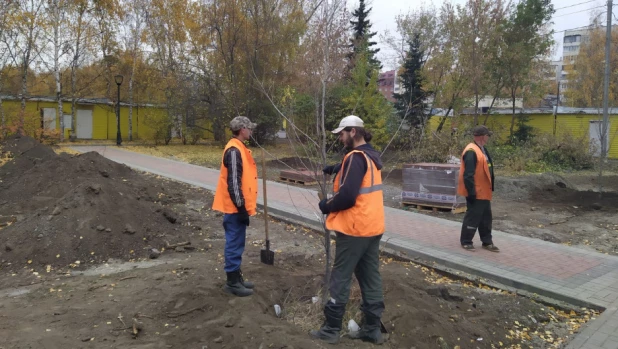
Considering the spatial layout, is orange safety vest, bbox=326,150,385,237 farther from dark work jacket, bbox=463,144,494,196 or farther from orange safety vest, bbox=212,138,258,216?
dark work jacket, bbox=463,144,494,196

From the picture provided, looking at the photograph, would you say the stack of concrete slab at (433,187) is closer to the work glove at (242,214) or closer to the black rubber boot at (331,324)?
the work glove at (242,214)

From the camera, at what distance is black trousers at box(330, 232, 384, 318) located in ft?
12.0

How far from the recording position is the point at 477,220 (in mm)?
6645

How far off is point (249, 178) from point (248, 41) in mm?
21686

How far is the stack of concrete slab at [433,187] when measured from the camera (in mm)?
9562

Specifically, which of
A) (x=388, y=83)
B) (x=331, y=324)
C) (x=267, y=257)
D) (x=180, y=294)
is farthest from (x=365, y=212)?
(x=388, y=83)

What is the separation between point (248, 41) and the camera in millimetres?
24891

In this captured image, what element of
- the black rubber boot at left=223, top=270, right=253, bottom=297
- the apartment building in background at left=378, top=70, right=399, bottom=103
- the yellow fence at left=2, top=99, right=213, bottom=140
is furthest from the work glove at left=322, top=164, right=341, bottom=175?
the yellow fence at left=2, top=99, right=213, bottom=140

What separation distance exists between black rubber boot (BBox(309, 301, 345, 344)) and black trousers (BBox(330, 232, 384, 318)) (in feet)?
0.18

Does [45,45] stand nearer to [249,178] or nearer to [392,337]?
[249,178]

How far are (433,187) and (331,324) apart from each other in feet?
22.0

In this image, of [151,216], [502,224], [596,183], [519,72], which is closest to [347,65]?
[519,72]

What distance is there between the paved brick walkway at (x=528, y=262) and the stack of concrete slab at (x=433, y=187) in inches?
26.1

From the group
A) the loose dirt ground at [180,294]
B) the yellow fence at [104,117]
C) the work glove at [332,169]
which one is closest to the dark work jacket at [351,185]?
the work glove at [332,169]
